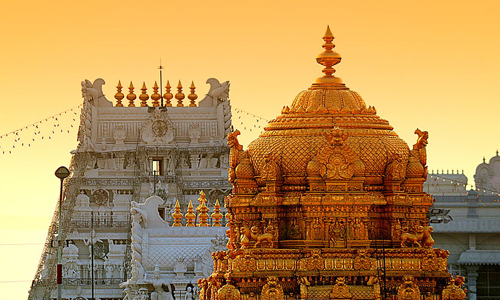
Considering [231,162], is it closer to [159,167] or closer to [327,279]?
[327,279]

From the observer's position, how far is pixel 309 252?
53.4 m

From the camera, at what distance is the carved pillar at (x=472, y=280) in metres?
97.1

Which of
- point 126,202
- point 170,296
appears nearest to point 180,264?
point 170,296

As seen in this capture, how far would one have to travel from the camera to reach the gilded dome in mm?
54281

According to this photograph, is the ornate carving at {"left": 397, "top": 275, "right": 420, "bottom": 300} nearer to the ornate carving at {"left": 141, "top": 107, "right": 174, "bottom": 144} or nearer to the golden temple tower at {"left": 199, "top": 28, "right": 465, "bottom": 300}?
the golden temple tower at {"left": 199, "top": 28, "right": 465, "bottom": 300}

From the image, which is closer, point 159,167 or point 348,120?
point 348,120

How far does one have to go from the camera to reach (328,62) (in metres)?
56.5

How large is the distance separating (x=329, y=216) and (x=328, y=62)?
422 cm

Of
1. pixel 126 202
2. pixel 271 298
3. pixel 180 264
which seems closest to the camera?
pixel 271 298

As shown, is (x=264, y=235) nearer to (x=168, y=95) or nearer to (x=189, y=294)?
(x=189, y=294)

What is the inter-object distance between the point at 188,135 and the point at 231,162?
58.0 m

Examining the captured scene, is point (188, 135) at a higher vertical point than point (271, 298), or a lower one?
higher

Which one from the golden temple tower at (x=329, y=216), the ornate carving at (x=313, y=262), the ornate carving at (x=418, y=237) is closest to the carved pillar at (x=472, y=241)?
the golden temple tower at (x=329, y=216)

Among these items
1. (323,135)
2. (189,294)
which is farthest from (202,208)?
(323,135)
